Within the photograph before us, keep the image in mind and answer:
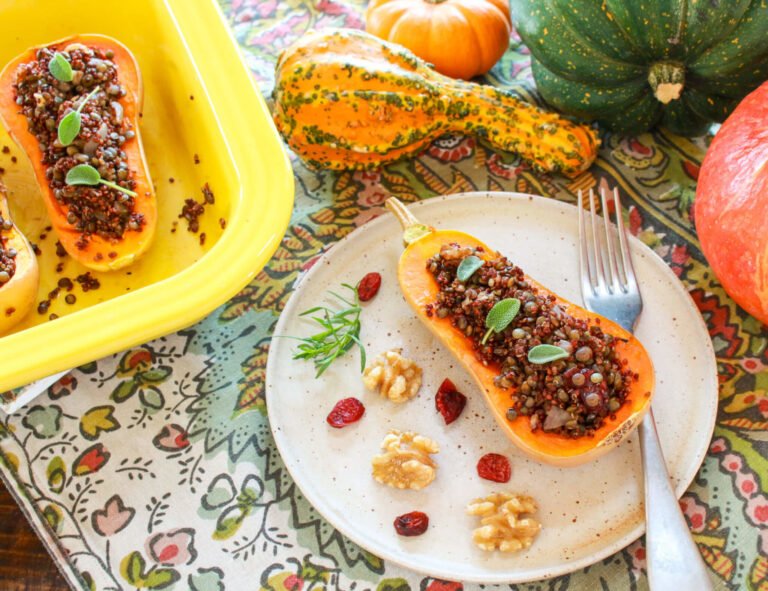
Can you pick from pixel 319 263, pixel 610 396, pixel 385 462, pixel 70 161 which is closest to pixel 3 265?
pixel 70 161

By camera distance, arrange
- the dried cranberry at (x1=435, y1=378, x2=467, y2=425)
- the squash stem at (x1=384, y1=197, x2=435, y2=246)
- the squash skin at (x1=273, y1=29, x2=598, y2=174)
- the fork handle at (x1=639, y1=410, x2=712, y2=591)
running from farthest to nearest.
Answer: the squash skin at (x1=273, y1=29, x2=598, y2=174) < the squash stem at (x1=384, y1=197, x2=435, y2=246) < the dried cranberry at (x1=435, y1=378, x2=467, y2=425) < the fork handle at (x1=639, y1=410, x2=712, y2=591)

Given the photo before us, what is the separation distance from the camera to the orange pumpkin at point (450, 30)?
66.6 inches

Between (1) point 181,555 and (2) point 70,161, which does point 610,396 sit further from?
(2) point 70,161

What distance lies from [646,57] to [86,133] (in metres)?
1.01

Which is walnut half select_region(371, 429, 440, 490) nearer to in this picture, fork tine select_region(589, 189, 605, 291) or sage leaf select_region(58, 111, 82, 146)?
fork tine select_region(589, 189, 605, 291)

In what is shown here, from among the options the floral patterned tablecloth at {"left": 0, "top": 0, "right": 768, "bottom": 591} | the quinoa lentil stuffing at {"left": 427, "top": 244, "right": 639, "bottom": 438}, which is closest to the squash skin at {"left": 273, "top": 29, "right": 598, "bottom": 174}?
the floral patterned tablecloth at {"left": 0, "top": 0, "right": 768, "bottom": 591}

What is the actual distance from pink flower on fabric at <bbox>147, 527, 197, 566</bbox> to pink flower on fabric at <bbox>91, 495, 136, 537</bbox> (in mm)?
56

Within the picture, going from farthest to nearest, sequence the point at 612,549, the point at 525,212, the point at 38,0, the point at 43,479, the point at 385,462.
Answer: the point at 38,0 → the point at 525,212 → the point at 43,479 → the point at 385,462 → the point at 612,549

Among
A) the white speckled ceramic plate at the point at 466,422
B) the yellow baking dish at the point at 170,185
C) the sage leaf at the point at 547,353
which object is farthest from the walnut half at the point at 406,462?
the yellow baking dish at the point at 170,185

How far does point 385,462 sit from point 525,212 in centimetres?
54

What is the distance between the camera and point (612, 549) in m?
1.14

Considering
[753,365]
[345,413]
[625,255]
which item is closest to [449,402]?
[345,413]

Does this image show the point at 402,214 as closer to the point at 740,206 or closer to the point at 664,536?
the point at 740,206

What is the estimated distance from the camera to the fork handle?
108 centimetres
